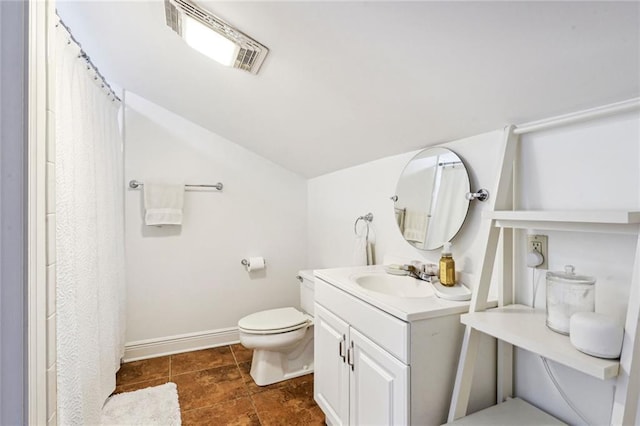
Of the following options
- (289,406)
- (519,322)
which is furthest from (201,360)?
(519,322)

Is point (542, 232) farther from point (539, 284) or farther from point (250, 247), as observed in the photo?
point (250, 247)

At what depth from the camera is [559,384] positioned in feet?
3.30

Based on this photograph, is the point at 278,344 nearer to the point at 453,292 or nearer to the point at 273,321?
the point at 273,321

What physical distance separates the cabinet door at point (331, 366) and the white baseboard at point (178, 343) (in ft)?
4.16

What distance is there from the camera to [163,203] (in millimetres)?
2367

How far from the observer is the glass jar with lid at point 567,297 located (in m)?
0.87

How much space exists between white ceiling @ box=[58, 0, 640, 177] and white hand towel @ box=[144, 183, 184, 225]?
2.45ft

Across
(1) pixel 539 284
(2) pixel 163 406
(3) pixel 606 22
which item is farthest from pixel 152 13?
(2) pixel 163 406

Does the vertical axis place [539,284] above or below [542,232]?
below

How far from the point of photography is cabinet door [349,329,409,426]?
1032mm

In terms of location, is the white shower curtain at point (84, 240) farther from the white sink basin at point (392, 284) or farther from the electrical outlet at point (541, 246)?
the electrical outlet at point (541, 246)

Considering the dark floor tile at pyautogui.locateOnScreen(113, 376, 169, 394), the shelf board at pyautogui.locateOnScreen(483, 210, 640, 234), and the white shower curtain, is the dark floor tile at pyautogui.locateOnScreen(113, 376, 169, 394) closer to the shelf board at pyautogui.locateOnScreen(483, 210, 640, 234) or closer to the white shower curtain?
the white shower curtain

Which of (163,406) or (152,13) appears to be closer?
(152,13)

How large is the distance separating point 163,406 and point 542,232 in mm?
2175
